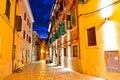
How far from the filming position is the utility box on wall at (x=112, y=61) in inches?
330

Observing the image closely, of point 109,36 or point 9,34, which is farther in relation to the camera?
point 9,34

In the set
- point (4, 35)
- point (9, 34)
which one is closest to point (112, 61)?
point (4, 35)

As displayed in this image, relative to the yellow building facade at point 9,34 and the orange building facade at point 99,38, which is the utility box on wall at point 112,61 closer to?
the orange building facade at point 99,38

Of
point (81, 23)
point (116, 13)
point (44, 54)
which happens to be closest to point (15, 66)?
point (81, 23)

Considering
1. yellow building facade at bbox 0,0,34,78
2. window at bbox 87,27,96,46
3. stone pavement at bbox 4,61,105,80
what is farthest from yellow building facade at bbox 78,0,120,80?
yellow building facade at bbox 0,0,34,78

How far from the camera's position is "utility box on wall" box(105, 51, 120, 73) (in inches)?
330

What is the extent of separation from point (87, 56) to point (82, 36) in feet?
5.41

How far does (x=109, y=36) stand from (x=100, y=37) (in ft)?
3.13

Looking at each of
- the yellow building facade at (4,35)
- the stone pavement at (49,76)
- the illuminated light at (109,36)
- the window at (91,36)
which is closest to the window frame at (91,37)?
the window at (91,36)

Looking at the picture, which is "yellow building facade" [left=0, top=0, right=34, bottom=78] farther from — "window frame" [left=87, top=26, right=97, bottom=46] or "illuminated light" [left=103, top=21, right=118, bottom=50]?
"illuminated light" [left=103, top=21, right=118, bottom=50]

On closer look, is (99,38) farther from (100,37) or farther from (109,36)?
(109,36)

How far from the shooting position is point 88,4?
37.9ft

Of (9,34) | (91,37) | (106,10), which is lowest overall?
(91,37)

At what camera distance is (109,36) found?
899cm
